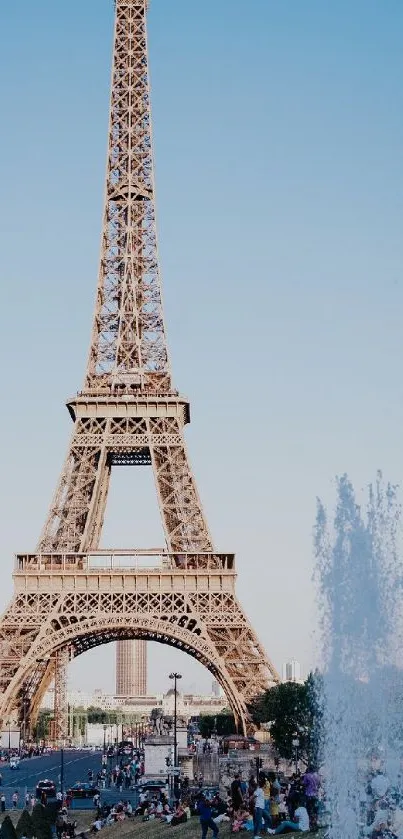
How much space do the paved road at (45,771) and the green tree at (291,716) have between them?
443 inches

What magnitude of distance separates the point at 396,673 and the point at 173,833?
29.0ft

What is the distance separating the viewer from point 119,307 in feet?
255

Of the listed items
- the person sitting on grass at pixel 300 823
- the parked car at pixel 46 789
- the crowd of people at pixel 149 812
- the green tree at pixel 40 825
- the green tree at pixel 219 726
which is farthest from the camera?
the green tree at pixel 219 726

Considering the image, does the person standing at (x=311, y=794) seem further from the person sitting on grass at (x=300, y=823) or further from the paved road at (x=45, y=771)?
the paved road at (x=45, y=771)

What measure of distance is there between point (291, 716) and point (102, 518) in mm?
20313

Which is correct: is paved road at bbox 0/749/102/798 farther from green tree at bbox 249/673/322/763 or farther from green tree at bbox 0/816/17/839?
green tree at bbox 0/816/17/839

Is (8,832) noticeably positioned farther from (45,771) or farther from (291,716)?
(45,771)

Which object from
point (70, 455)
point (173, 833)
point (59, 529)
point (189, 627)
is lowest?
point (173, 833)

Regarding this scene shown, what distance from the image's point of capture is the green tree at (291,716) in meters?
63.0

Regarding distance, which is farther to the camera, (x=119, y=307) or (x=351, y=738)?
(x=119, y=307)

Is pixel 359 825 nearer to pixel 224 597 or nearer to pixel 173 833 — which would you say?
pixel 173 833

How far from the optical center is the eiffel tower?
6806 cm

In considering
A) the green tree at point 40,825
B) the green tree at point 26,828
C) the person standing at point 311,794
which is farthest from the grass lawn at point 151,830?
the green tree at point 26,828

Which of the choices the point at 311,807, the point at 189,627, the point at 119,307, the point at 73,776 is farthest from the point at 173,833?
the point at 119,307
